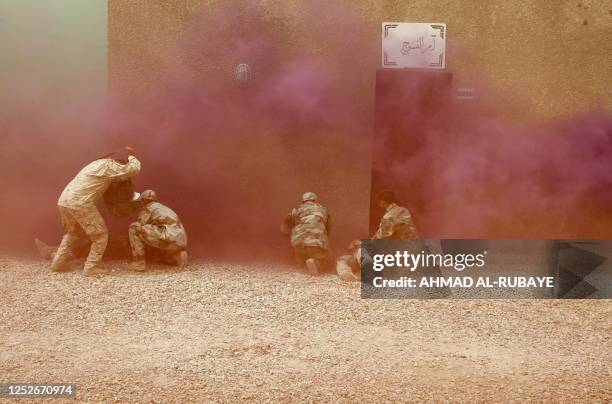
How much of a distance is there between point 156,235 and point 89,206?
2.17 ft

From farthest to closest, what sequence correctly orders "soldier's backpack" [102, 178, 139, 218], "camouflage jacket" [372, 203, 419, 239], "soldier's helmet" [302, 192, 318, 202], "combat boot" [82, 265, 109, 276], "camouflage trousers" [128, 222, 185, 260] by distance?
"soldier's helmet" [302, 192, 318, 202] → "soldier's backpack" [102, 178, 139, 218] → "camouflage trousers" [128, 222, 185, 260] → "camouflage jacket" [372, 203, 419, 239] → "combat boot" [82, 265, 109, 276]

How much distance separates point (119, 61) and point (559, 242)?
4.75 m

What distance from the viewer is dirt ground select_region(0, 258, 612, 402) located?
3.31 meters

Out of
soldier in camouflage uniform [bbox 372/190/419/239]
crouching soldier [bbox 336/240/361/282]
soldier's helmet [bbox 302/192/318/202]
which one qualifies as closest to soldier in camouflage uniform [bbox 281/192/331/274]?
soldier's helmet [bbox 302/192/318/202]

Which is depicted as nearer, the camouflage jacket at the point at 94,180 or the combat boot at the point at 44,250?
the camouflage jacket at the point at 94,180

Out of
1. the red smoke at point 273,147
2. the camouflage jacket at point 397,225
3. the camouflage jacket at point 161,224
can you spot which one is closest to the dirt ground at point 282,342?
the camouflage jacket at point 161,224

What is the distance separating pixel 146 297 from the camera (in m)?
4.98

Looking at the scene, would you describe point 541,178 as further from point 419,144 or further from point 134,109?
point 134,109

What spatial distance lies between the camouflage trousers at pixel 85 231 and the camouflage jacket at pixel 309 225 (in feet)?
5.81

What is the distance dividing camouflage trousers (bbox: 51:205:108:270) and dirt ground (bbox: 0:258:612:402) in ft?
0.79

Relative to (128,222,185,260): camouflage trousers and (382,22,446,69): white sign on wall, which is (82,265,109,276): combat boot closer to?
(128,222,185,260): camouflage trousers

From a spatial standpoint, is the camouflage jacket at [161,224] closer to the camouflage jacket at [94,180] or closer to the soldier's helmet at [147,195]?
the soldier's helmet at [147,195]

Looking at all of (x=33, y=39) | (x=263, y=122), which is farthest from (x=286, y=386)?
(x=33, y=39)

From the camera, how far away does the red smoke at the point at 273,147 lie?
20.7ft
